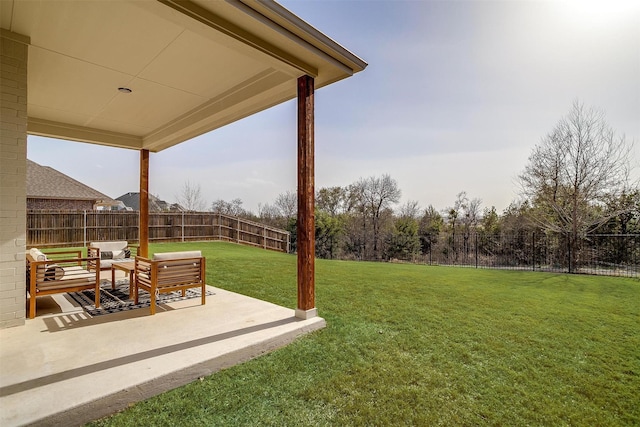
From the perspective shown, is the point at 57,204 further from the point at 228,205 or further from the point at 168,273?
the point at 168,273

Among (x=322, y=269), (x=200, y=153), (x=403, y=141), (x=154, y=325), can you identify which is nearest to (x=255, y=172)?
(x=200, y=153)

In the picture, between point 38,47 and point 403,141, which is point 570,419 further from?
point 403,141

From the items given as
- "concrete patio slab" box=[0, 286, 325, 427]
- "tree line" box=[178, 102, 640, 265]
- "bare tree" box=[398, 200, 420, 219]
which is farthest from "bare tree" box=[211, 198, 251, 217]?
"concrete patio slab" box=[0, 286, 325, 427]

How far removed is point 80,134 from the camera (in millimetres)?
7027

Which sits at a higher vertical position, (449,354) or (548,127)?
(548,127)

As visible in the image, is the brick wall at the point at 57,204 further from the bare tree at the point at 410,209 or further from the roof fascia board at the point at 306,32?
the bare tree at the point at 410,209

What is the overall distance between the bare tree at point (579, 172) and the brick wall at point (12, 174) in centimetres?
1376

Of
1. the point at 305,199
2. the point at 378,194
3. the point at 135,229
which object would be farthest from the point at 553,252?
the point at 135,229

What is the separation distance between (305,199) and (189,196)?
2464cm

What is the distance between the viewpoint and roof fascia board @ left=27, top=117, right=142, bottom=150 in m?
6.51

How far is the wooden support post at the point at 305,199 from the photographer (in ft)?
12.7

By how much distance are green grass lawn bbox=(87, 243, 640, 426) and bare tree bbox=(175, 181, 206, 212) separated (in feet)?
74.7

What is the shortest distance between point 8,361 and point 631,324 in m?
7.15

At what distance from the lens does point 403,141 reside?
1723 cm
